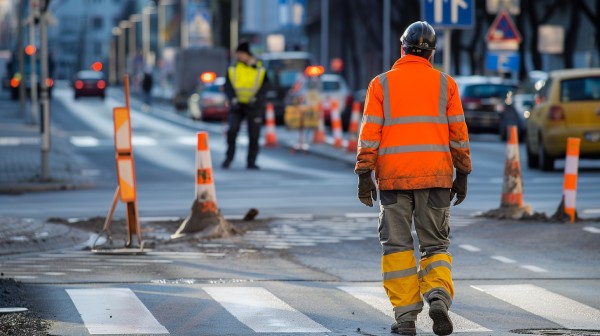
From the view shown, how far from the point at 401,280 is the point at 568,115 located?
16.8 metres

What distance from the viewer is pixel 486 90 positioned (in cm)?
3938

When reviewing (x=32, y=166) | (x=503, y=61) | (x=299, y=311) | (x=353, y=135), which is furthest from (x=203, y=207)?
(x=503, y=61)

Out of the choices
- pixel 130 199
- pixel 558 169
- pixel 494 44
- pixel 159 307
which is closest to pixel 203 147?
pixel 130 199

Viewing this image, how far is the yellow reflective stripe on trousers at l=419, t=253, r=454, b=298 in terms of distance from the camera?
8641 mm

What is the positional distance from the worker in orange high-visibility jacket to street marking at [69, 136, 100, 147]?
94.2 ft

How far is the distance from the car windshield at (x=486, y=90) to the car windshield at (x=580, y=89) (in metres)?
13.8

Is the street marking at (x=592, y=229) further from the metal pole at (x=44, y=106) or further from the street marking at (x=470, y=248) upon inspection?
the metal pole at (x=44, y=106)

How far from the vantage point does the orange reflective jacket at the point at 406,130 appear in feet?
28.6

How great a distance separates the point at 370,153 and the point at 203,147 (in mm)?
5920

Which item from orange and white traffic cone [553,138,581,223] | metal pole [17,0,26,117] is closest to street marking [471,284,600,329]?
orange and white traffic cone [553,138,581,223]

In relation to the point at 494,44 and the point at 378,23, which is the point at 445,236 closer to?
the point at 494,44

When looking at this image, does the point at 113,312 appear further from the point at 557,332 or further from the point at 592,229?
the point at 592,229

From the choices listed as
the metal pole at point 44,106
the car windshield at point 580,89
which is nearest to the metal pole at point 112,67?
the car windshield at point 580,89

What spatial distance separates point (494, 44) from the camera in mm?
37875
